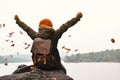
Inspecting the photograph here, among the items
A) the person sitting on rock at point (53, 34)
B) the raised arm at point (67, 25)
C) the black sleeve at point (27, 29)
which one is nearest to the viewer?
the person sitting on rock at point (53, 34)

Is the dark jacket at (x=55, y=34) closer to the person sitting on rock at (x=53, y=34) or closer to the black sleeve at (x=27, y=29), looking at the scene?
the person sitting on rock at (x=53, y=34)

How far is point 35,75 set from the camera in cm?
1405

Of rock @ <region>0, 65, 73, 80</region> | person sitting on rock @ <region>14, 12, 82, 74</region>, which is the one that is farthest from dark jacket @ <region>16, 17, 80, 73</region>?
rock @ <region>0, 65, 73, 80</region>

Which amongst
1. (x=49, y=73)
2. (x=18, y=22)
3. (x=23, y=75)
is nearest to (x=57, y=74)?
(x=49, y=73)

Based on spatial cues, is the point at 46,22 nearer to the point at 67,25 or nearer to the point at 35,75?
the point at 67,25

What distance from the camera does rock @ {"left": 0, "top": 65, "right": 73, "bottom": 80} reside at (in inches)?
553

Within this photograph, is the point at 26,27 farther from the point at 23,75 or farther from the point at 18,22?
the point at 23,75

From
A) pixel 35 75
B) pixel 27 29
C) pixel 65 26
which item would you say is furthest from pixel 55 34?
pixel 35 75

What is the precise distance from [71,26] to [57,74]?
5.52 ft

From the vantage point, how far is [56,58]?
15711mm

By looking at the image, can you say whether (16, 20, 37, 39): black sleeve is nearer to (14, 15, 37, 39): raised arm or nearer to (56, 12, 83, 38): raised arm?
(14, 15, 37, 39): raised arm

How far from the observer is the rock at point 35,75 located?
14058 mm

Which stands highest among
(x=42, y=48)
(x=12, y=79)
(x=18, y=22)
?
(x=18, y=22)

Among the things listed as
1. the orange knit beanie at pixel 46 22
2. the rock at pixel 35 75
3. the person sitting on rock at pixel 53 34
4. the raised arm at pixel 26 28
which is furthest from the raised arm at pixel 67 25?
the rock at pixel 35 75
